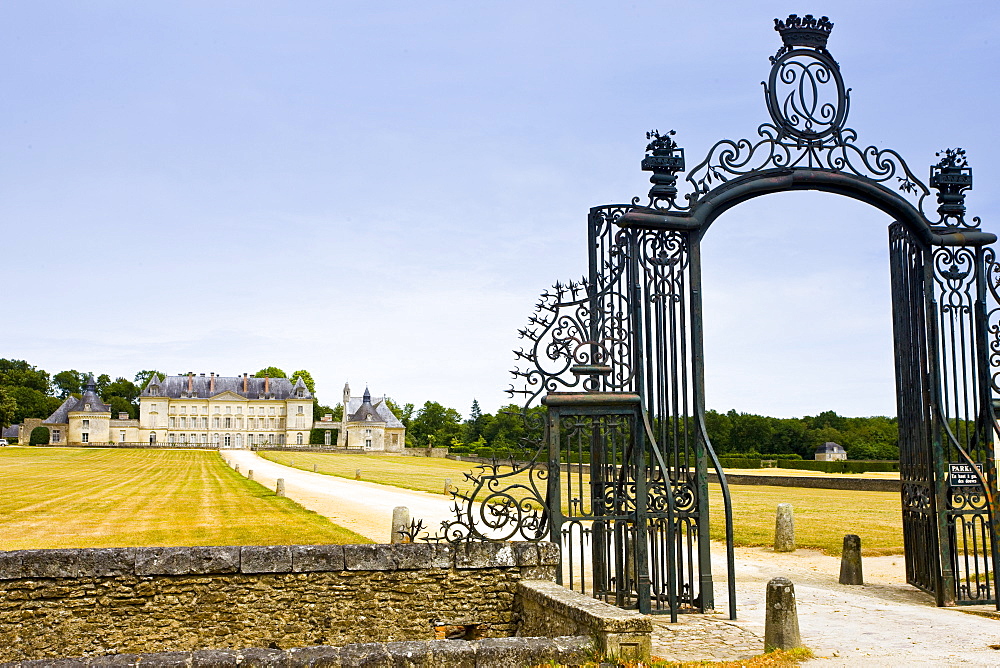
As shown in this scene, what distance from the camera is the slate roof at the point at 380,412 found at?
10526cm

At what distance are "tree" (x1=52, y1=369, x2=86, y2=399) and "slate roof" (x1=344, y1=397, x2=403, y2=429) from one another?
1739 inches

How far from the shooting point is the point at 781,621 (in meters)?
6.34

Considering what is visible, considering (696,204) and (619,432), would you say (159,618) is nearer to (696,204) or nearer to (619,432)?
(619,432)

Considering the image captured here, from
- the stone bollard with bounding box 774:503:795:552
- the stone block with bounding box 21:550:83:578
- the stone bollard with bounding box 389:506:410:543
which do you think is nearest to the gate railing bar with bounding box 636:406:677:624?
the stone block with bounding box 21:550:83:578

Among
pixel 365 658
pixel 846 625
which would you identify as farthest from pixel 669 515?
pixel 365 658

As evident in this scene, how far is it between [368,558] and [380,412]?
99641 millimetres

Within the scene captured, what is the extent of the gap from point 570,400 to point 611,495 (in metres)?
0.95

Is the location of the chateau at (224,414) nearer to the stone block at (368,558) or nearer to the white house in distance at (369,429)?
the white house in distance at (369,429)

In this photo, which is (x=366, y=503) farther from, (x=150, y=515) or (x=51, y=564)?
(x=51, y=564)

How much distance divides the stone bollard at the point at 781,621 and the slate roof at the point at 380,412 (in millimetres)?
99548

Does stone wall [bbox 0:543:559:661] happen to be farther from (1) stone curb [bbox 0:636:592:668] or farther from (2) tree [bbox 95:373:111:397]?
(2) tree [bbox 95:373:111:397]

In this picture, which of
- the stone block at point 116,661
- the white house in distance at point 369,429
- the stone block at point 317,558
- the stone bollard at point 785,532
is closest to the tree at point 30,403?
the white house in distance at point 369,429

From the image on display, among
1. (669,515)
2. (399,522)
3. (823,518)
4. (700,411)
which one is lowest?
(823,518)

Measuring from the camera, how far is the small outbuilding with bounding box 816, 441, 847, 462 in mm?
56938
